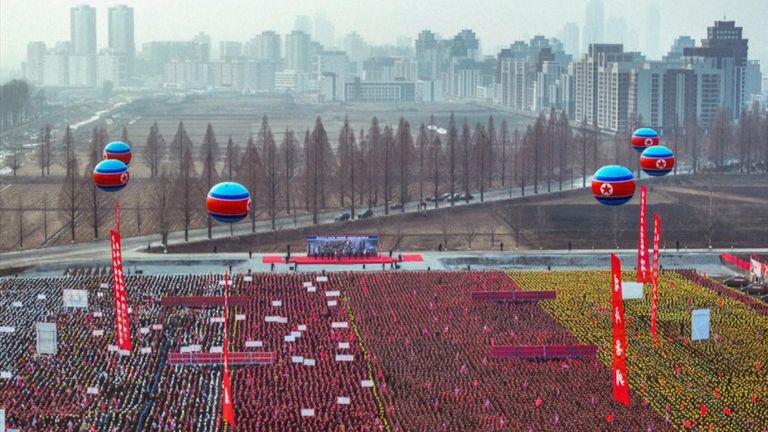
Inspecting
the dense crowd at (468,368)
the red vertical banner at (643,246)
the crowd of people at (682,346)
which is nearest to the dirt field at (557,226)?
the crowd of people at (682,346)

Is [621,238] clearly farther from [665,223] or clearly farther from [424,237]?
[424,237]

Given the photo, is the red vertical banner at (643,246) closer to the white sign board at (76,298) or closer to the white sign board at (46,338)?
the white sign board at (46,338)

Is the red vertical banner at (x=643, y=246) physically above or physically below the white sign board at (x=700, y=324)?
above

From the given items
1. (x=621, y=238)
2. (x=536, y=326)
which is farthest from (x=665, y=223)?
(x=536, y=326)


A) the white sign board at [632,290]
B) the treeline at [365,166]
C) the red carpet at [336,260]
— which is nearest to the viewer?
the white sign board at [632,290]

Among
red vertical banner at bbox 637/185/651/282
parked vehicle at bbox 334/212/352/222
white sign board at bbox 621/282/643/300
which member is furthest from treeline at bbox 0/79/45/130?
white sign board at bbox 621/282/643/300

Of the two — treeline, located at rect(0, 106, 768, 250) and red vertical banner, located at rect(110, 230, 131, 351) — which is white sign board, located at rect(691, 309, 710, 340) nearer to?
red vertical banner, located at rect(110, 230, 131, 351)
